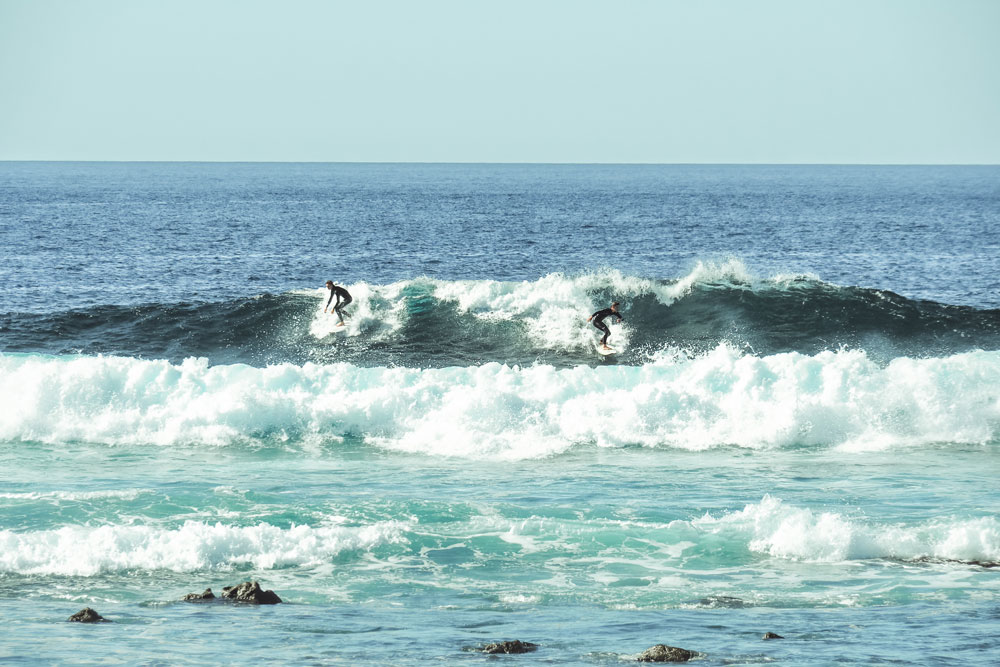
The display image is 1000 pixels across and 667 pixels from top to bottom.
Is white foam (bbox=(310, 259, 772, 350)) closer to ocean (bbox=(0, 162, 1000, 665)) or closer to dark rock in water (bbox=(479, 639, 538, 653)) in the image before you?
ocean (bbox=(0, 162, 1000, 665))

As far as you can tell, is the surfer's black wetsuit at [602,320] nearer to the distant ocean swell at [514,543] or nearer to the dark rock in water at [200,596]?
the distant ocean swell at [514,543]

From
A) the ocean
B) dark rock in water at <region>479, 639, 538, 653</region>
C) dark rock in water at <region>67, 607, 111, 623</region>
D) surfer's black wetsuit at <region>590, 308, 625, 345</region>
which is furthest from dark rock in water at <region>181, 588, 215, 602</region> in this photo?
surfer's black wetsuit at <region>590, 308, 625, 345</region>

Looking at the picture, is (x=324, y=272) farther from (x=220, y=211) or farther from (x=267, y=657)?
(x=220, y=211)

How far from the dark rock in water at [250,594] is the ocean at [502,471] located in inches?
8.6

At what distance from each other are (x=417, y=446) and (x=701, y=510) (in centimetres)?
706

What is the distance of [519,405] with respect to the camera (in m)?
22.7

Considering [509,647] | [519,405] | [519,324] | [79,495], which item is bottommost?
[79,495]

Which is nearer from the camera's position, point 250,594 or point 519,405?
point 250,594

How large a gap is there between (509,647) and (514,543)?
4.39 meters

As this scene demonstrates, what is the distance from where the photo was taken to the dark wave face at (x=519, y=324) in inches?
1180

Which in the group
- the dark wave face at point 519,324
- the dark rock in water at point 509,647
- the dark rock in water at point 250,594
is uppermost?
the dark wave face at point 519,324

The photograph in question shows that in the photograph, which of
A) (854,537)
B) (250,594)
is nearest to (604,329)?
(854,537)

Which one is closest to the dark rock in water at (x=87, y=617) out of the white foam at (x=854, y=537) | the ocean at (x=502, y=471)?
the ocean at (x=502, y=471)

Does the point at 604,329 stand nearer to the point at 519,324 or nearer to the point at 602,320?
the point at 602,320
